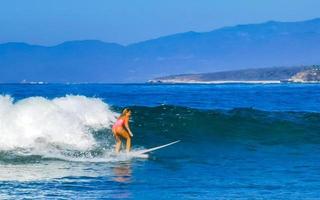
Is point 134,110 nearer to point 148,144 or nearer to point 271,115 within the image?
point 271,115

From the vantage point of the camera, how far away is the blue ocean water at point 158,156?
17.2 meters

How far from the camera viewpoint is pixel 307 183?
1834 centimetres

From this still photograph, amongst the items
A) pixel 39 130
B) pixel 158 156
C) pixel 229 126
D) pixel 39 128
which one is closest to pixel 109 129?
pixel 39 128

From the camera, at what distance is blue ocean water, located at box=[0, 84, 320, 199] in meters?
17.2

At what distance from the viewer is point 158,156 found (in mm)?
24344

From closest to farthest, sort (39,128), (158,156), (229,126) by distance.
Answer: (158,156) → (39,128) → (229,126)

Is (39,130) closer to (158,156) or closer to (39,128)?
(39,128)

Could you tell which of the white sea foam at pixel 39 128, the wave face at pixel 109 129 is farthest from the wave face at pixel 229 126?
the white sea foam at pixel 39 128

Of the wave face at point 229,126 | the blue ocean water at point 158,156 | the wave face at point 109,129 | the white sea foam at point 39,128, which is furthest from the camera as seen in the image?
the wave face at point 229,126

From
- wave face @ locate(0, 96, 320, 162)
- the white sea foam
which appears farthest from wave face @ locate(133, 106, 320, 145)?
the white sea foam

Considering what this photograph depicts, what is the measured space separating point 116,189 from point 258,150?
11252mm

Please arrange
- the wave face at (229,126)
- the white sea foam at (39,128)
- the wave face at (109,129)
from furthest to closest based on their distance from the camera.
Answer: the wave face at (229,126)
the white sea foam at (39,128)
the wave face at (109,129)

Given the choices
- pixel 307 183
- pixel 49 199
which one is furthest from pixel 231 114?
pixel 49 199

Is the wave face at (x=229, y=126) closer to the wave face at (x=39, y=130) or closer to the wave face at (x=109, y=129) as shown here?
the wave face at (x=109, y=129)
